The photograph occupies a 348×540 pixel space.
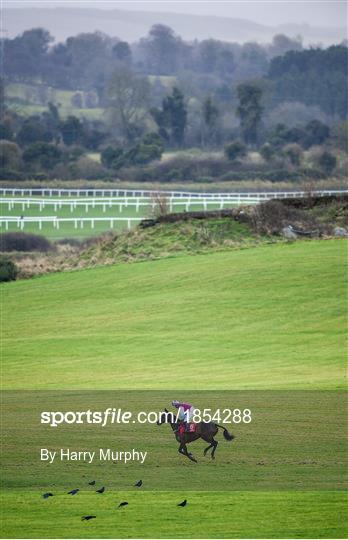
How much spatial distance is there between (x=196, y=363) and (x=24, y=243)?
23.6m

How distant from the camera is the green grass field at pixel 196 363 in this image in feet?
54.2

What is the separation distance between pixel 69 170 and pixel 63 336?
5608 centimetres

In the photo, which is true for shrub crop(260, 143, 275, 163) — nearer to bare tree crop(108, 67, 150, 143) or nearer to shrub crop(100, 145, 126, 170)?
shrub crop(100, 145, 126, 170)

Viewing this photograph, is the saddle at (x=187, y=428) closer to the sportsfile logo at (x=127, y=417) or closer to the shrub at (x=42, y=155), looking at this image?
the sportsfile logo at (x=127, y=417)

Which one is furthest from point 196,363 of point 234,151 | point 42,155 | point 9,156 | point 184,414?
point 234,151

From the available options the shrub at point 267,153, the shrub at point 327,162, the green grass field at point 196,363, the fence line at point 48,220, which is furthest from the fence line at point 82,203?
the shrub at point 267,153

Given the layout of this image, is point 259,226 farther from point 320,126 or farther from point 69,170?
point 320,126

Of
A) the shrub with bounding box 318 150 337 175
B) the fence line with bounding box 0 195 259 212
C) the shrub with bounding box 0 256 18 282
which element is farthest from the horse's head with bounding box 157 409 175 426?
the shrub with bounding box 318 150 337 175

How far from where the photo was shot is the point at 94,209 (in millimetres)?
64625

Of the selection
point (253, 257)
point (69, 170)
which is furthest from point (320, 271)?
point (69, 170)

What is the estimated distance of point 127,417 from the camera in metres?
21.8

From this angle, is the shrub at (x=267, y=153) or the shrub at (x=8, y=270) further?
the shrub at (x=267, y=153)

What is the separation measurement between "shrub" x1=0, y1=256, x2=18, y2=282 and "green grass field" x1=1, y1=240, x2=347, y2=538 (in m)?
1.32

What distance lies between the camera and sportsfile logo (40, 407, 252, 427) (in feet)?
69.4
